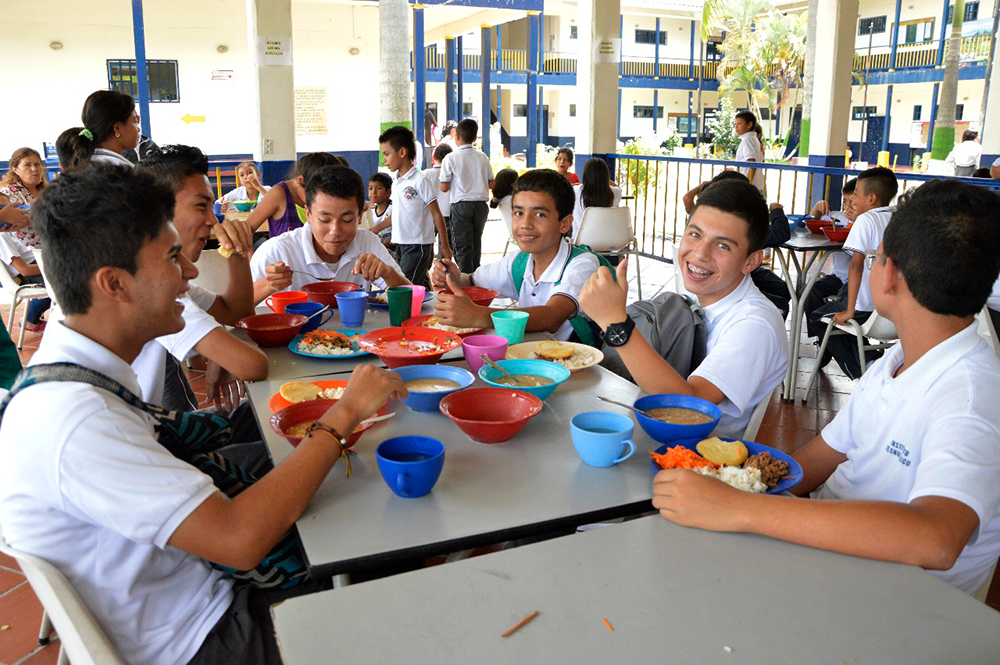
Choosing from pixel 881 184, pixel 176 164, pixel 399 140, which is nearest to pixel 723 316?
pixel 176 164

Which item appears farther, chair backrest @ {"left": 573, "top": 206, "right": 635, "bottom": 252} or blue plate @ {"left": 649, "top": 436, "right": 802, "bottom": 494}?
chair backrest @ {"left": 573, "top": 206, "right": 635, "bottom": 252}

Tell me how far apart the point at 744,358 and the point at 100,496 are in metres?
1.39

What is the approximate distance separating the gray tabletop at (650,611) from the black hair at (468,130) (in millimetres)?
6367

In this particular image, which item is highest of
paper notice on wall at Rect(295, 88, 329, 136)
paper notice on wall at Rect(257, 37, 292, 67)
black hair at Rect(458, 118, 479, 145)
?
paper notice on wall at Rect(257, 37, 292, 67)

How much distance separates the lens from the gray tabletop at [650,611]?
2.97 feet

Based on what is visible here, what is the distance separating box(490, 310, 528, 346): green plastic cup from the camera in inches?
84.1

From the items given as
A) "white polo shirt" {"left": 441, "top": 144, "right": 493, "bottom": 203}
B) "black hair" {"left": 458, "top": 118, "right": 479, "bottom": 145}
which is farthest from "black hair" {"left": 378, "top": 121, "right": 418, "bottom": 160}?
"black hair" {"left": 458, "top": 118, "right": 479, "bottom": 145}

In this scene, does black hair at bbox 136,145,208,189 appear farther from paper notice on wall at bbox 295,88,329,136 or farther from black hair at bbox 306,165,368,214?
paper notice on wall at bbox 295,88,329,136

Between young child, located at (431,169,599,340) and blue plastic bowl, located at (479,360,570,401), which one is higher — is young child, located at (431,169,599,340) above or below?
above

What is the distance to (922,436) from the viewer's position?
51.1 inches

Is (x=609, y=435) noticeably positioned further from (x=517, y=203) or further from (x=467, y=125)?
(x=467, y=125)

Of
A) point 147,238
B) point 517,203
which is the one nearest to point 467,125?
point 517,203

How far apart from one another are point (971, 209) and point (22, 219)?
500 cm

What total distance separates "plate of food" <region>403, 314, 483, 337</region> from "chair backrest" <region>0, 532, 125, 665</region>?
1411 millimetres
